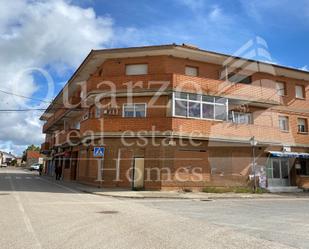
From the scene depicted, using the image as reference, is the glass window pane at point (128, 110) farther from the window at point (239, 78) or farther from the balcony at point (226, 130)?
the window at point (239, 78)

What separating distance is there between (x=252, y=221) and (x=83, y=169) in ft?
59.4

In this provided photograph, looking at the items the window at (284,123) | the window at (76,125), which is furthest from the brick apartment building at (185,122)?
the window at (76,125)

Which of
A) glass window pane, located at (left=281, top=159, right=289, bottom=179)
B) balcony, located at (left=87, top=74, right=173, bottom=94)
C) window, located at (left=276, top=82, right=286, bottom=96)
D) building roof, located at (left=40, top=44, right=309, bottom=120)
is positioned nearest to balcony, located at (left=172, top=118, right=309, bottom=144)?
glass window pane, located at (left=281, top=159, right=289, bottom=179)

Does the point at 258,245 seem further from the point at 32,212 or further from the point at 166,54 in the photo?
the point at 166,54

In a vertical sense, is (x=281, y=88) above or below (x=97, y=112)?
above

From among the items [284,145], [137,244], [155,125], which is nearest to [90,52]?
[155,125]

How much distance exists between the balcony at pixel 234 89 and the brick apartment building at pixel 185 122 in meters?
0.06

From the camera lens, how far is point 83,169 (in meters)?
25.6

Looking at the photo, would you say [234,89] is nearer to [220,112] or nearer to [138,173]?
[220,112]

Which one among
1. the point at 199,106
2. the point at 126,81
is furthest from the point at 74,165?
the point at 199,106

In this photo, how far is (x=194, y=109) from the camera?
70.1 feet

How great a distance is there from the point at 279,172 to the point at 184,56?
11.3 meters

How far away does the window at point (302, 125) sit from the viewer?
26.6 metres

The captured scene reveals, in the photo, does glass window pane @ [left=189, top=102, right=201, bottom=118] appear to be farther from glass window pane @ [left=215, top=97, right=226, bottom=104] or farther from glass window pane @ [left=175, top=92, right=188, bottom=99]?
glass window pane @ [left=215, top=97, right=226, bottom=104]
